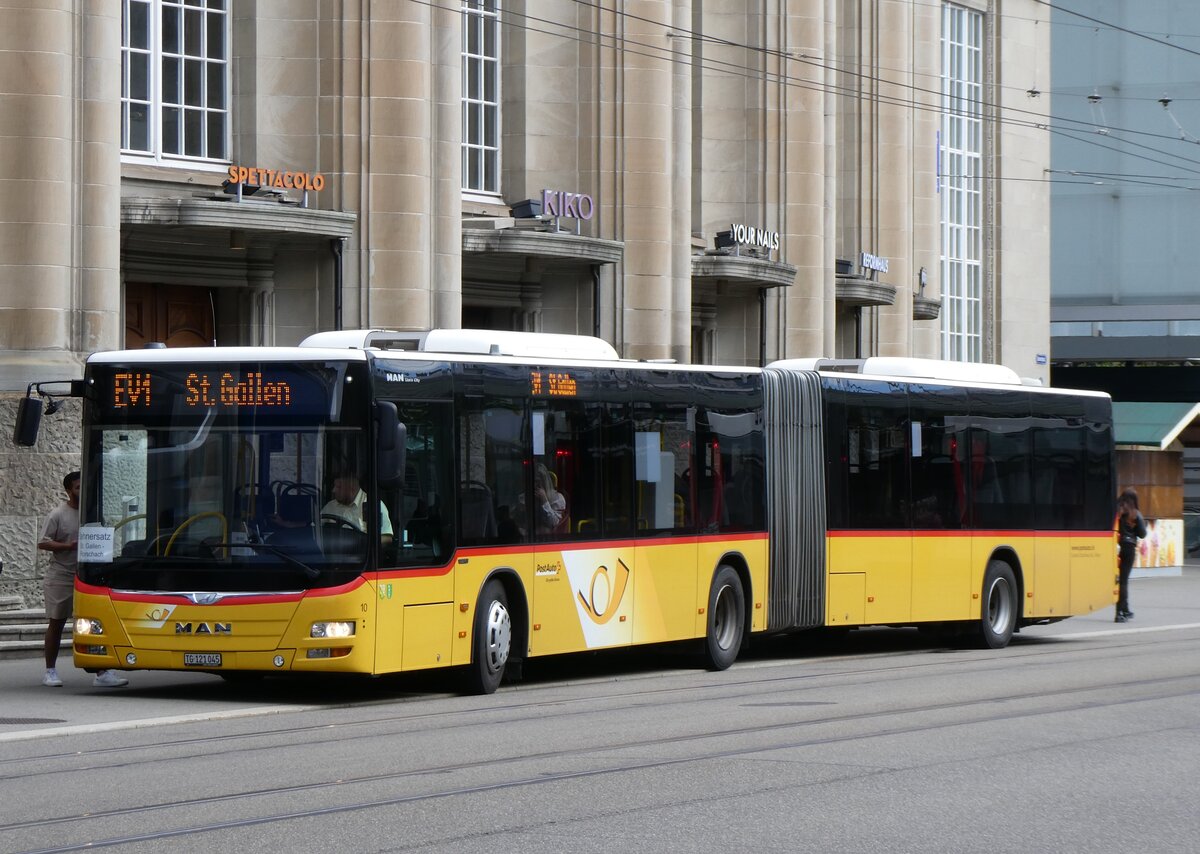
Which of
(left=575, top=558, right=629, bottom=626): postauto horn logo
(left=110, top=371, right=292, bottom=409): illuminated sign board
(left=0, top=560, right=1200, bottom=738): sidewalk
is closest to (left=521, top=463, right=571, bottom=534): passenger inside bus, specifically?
(left=575, top=558, right=629, bottom=626): postauto horn logo

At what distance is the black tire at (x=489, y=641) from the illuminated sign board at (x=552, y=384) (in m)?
1.67

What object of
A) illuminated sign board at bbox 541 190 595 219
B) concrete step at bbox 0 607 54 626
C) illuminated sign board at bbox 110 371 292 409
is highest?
illuminated sign board at bbox 541 190 595 219

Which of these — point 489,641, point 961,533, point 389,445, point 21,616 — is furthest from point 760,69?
point 389,445

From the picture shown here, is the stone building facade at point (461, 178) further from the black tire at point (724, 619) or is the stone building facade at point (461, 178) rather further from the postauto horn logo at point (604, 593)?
the black tire at point (724, 619)

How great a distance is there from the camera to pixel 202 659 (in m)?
14.6

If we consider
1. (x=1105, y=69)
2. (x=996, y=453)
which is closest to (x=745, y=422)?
(x=996, y=453)

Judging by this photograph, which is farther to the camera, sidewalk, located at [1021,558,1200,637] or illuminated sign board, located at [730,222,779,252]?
illuminated sign board, located at [730,222,779,252]

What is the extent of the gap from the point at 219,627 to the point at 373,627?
43.1 inches

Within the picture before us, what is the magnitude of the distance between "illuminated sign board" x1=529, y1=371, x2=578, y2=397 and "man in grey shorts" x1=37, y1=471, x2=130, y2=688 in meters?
3.74

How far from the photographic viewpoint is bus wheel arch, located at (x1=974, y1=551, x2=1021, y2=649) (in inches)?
890

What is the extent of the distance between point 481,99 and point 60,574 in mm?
15324

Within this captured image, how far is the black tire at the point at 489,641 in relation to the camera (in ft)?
51.9

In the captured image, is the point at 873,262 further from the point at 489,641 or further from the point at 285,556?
the point at 285,556

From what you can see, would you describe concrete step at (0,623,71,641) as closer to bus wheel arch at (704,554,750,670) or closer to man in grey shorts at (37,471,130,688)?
man in grey shorts at (37,471,130,688)
